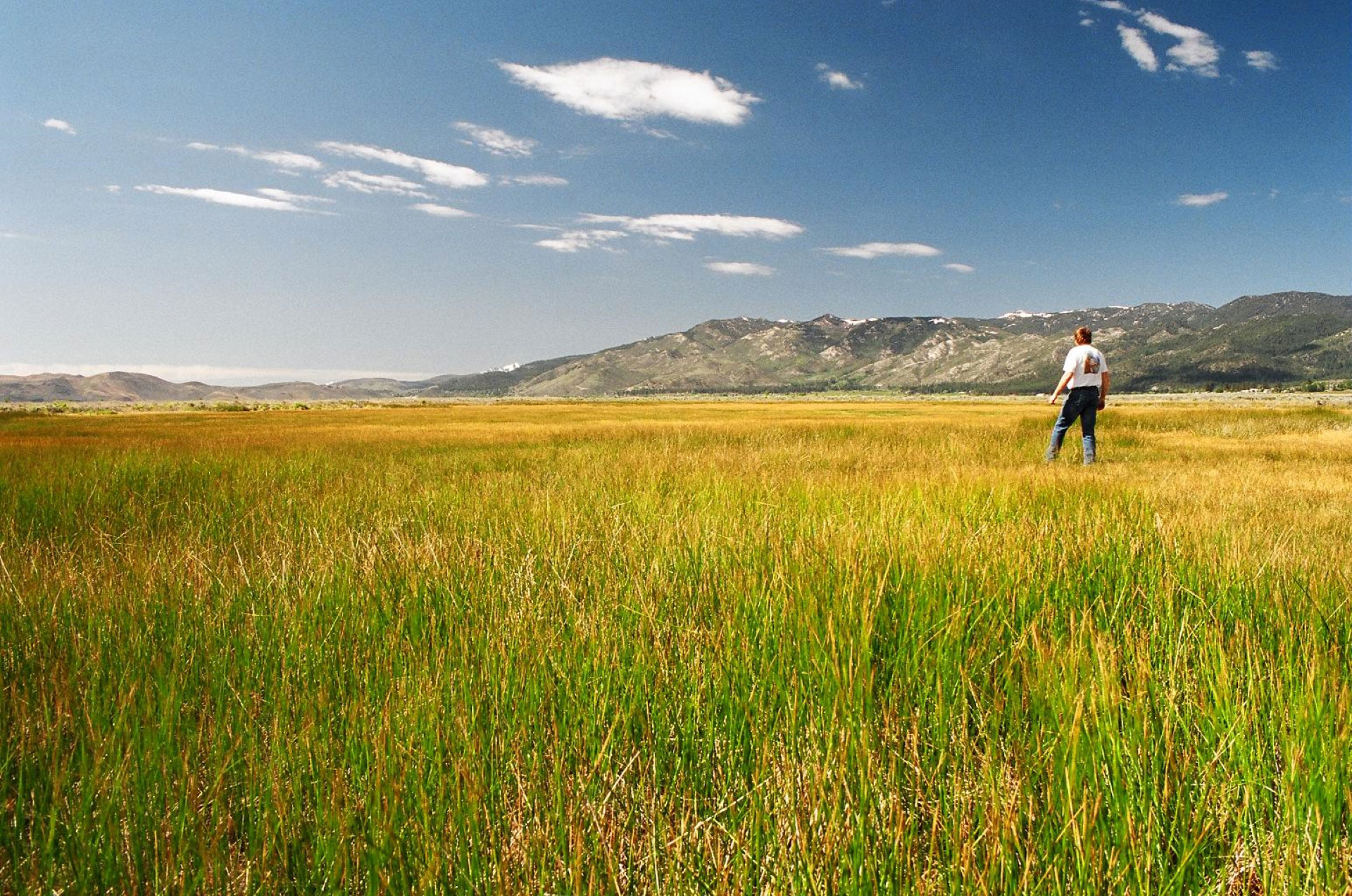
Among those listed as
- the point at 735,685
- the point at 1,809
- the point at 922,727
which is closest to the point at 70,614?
the point at 1,809

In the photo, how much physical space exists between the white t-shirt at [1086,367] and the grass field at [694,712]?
291 inches

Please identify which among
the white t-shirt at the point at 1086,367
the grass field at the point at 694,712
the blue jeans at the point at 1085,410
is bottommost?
the grass field at the point at 694,712

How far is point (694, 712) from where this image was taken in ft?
7.14

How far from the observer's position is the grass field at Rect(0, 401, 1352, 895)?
159 cm

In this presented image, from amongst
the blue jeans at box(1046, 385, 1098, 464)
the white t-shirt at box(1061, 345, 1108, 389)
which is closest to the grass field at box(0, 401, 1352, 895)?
the white t-shirt at box(1061, 345, 1108, 389)

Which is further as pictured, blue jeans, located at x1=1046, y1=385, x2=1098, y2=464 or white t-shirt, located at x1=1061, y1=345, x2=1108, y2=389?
blue jeans, located at x1=1046, y1=385, x2=1098, y2=464

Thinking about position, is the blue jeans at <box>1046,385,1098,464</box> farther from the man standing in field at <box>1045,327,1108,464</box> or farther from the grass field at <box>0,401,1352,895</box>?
the grass field at <box>0,401,1352,895</box>

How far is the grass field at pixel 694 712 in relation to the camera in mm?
1586

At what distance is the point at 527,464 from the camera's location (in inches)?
491

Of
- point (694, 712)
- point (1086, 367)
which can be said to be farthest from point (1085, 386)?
point (694, 712)

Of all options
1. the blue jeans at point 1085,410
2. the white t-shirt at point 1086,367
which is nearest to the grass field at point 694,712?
the white t-shirt at point 1086,367

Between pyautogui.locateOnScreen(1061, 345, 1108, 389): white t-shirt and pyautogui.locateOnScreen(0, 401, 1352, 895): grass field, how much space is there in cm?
739

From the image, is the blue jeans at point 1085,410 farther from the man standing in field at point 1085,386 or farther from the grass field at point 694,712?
the grass field at point 694,712

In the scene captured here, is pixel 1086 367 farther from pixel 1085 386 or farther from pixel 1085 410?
pixel 1085 410
